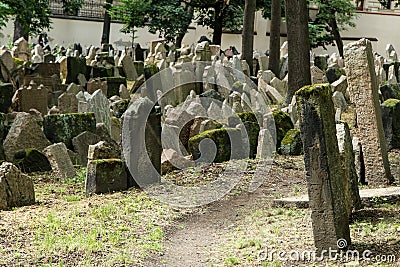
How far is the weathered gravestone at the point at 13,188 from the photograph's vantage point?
7746 mm

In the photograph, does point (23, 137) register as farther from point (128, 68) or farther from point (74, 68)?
point (128, 68)

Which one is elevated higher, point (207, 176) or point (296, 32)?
point (296, 32)

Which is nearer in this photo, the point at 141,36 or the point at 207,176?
the point at 207,176

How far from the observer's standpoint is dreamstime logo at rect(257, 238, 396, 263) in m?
5.62

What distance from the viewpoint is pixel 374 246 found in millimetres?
5898

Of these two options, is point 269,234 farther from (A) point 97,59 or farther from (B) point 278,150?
(A) point 97,59

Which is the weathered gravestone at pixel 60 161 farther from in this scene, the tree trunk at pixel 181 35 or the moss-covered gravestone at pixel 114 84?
the tree trunk at pixel 181 35

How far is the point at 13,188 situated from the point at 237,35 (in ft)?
98.1

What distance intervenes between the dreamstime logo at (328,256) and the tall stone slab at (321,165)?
44 millimetres

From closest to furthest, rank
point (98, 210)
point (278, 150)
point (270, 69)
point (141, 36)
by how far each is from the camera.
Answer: point (98, 210)
point (278, 150)
point (270, 69)
point (141, 36)

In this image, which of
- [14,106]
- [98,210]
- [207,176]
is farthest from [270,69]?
[98,210]

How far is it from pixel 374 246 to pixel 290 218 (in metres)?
1.34

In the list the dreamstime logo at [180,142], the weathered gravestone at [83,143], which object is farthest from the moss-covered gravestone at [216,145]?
the weathered gravestone at [83,143]

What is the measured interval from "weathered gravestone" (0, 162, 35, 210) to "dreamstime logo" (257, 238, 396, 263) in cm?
310
